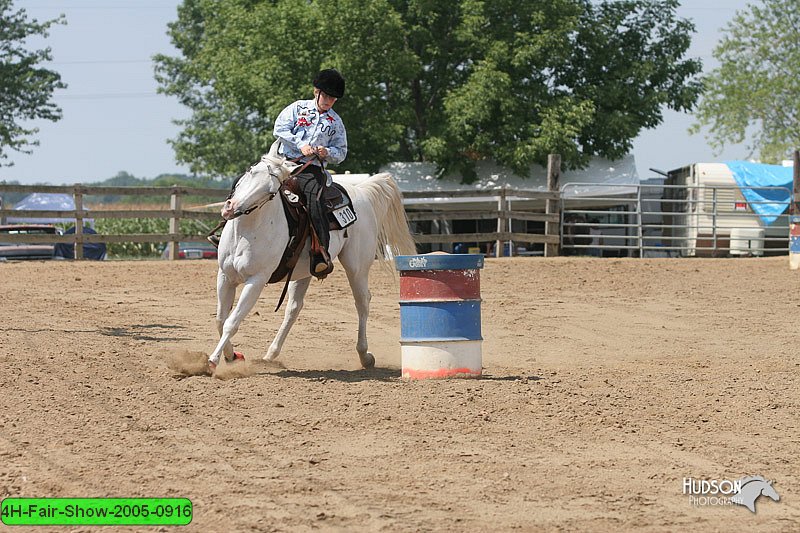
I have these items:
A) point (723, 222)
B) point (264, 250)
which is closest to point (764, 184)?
point (723, 222)

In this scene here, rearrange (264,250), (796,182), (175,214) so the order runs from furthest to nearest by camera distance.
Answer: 1. (796,182)
2. (175,214)
3. (264,250)

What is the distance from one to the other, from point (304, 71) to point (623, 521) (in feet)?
84.7

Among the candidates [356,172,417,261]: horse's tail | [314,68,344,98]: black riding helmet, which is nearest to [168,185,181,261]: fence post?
[356,172,417,261]: horse's tail

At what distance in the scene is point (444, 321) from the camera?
7910 millimetres

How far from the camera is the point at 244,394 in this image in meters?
7.26

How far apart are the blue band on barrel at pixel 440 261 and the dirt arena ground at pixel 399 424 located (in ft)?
2.85

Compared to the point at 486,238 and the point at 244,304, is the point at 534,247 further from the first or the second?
the point at 244,304

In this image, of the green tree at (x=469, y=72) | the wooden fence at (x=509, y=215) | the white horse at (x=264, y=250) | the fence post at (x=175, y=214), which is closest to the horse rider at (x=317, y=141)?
the white horse at (x=264, y=250)

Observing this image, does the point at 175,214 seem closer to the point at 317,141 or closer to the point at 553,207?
the point at 553,207

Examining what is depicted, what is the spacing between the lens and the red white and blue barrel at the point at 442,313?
791 centimetres

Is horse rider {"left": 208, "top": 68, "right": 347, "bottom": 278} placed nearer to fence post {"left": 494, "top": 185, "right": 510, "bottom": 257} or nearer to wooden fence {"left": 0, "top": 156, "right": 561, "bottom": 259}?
wooden fence {"left": 0, "top": 156, "right": 561, "bottom": 259}

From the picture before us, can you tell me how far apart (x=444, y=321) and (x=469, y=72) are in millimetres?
23605

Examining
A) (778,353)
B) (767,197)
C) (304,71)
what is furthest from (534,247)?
(778,353)

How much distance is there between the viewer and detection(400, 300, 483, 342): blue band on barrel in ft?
26.0
